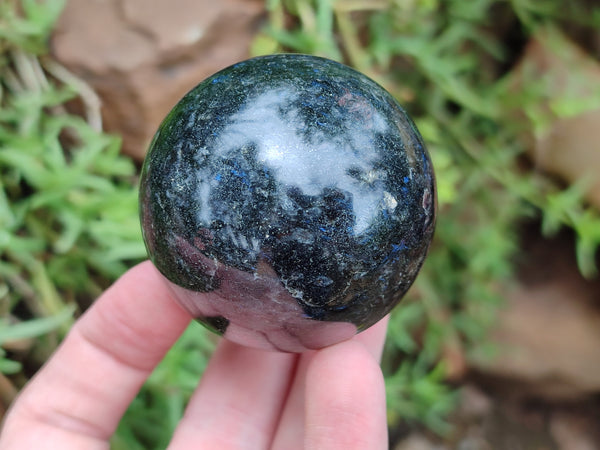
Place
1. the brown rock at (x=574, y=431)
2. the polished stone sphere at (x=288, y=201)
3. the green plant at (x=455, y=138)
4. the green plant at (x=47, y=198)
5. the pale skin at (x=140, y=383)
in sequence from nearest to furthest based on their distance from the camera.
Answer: the polished stone sphere at (x=288, y=201)
the pale skin at (x=140, y=383)
the green plant at (x=47, y=198)
the green plant at (x=455, y=138)
the brown rock at (x=574, y=431)

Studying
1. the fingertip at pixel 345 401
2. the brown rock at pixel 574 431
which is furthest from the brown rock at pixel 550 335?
the fingertip at pixel 345 401

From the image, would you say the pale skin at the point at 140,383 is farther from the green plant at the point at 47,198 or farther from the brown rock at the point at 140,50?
the brown rock at the point at 140,50

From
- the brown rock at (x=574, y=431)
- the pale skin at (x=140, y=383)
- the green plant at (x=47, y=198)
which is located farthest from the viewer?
the brown rock at (x=574, y=431)

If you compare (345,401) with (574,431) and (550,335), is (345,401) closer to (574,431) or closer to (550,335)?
(550,335)

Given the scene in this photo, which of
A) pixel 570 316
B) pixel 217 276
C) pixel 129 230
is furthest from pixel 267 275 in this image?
pixel 570 316

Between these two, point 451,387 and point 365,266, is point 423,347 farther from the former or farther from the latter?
point 365,266

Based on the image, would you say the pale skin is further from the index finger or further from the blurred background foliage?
the blurred background foliage
